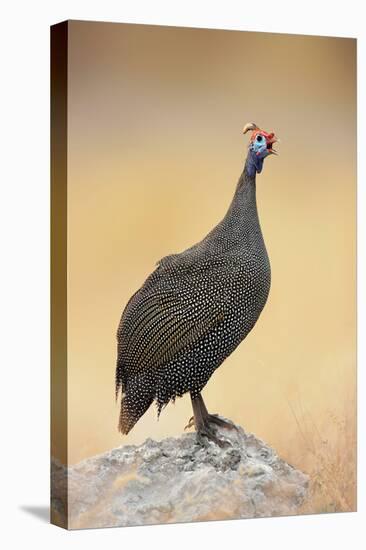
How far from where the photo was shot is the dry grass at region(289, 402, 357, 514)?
9047 millimetres

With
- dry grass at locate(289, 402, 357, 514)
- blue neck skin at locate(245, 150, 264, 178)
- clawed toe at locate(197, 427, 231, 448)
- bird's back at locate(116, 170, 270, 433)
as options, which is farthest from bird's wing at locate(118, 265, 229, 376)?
dry grass at locate(289, 402, 357, 514)

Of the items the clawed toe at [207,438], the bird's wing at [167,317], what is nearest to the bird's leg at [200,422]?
the clawed toe at [207,438]

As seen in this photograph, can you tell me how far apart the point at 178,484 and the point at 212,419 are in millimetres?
444

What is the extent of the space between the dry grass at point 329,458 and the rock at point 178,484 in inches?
5.5

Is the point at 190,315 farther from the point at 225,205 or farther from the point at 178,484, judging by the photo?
the point at 178,484

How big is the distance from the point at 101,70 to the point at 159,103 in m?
0.42

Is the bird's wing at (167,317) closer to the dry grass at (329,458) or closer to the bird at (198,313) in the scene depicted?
the bird at (198,313)

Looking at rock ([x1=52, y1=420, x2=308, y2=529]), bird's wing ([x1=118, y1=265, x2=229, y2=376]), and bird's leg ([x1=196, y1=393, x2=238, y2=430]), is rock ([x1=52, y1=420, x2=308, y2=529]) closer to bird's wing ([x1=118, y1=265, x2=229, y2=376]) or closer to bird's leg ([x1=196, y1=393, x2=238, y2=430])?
bird's leg ([x1=196, y1=393, x2=238, y2=430])

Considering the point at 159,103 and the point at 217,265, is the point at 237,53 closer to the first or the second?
the point at 159,103

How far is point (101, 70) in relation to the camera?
8352 mm

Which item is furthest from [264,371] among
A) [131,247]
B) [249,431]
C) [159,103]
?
[159,103]

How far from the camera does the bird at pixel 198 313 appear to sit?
8.51 m

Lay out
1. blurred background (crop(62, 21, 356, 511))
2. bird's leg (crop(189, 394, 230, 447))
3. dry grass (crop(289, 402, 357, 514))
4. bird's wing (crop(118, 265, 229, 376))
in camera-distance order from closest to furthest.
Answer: blurred background (crop(62, 21, 356, 511)) → bird's wing (crop(118, 265, 229, 376)) → bird's leg (crop(189, 394, 230, 447)) → dry grass (crop(289, 402, 357, 514))

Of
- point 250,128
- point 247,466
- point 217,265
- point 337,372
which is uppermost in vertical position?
point 250,128
